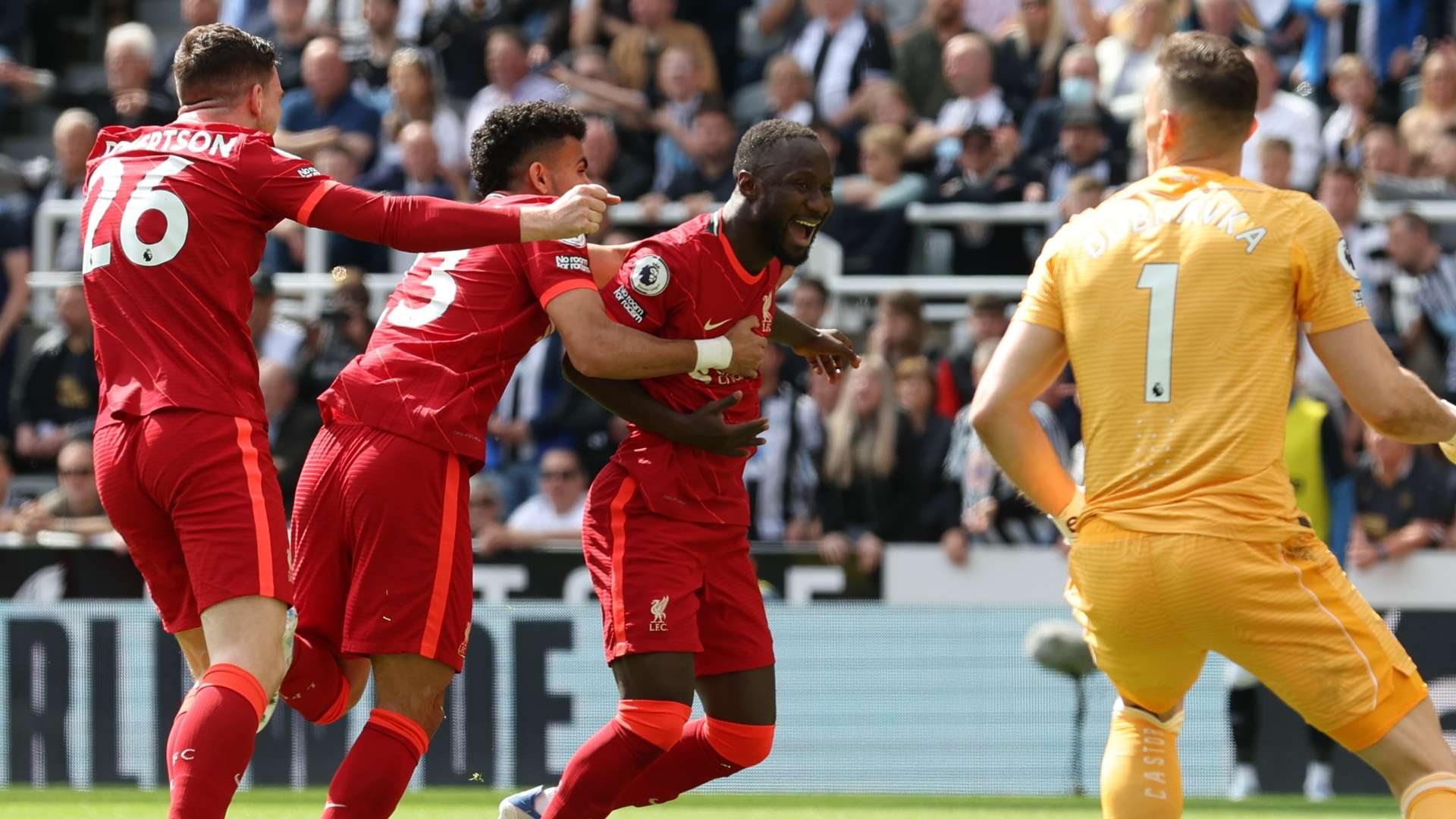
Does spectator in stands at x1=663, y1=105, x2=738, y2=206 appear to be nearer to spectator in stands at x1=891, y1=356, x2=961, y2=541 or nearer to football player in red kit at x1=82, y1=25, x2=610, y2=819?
spectator in stands at x1=891, y1=356, x2=961, y2=541

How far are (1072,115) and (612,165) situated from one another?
307cm

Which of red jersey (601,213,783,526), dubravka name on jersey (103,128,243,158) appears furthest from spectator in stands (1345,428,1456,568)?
dubravka name on jersey (103,128,243,158)

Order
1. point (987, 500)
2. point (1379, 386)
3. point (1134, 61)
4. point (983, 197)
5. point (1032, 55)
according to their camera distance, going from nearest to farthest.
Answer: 1. point (1379, 386)
2. point (987, 500)
3. point (983, 197)
4. point (1134, 61)
5. point (1032, 55)

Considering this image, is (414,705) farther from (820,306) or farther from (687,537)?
(820,306)

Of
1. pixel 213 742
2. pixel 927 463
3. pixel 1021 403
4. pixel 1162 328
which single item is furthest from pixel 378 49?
pixel 1162 328

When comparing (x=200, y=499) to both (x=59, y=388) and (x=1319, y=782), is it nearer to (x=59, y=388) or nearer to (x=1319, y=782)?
(x=1319, y=782)

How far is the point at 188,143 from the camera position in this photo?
534cm

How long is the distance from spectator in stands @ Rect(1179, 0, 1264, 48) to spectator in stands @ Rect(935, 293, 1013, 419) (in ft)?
7.93

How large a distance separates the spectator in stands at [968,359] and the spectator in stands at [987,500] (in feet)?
0.46

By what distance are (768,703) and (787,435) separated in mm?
5064

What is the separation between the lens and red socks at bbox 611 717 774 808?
589 cm

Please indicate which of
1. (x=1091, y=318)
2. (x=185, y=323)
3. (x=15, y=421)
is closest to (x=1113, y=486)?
(x=1091, y=318)

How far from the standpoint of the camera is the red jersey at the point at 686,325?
581 centimetres

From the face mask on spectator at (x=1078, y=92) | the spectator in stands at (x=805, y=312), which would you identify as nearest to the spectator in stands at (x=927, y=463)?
the spectator in stands at (x=805, y=312)
